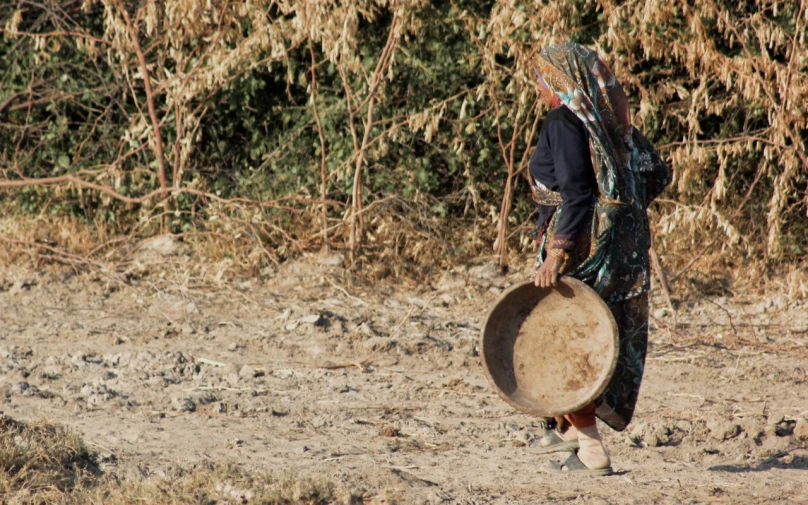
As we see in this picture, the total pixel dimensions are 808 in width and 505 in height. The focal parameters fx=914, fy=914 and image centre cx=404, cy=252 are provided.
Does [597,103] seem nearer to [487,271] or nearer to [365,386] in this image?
[365,386]

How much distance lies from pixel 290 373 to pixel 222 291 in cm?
163

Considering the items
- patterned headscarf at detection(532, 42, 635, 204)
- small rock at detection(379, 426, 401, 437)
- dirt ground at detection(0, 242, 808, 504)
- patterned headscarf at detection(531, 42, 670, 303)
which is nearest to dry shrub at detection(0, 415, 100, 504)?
dirt ground at detection(0, 242, 808, 504)

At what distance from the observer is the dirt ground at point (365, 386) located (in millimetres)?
3648

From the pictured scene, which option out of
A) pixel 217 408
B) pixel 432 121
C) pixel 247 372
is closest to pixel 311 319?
pixel 247 372

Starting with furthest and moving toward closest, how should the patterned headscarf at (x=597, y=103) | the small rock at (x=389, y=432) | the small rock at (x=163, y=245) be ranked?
the small rock at (x=163, y=245), the small rock at (x=389, y=432), the patterned headscarf at (x=597, y=103)

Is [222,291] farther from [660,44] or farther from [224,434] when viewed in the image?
[660,44]

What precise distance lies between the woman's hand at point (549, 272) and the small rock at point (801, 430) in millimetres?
1561

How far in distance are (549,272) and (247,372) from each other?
2.34 metres

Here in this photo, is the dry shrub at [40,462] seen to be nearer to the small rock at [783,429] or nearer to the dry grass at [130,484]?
the dry grass at [130,484]

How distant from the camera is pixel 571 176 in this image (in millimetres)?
3320

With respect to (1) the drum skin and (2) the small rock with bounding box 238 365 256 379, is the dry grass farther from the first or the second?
(2) the small rock with bounding box 238 365 256 379

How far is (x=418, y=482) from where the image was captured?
11.3 feet

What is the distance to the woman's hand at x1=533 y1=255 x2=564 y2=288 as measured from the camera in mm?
3360

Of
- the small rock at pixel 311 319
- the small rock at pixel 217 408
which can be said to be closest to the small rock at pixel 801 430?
the small rock at pixel 217 408
